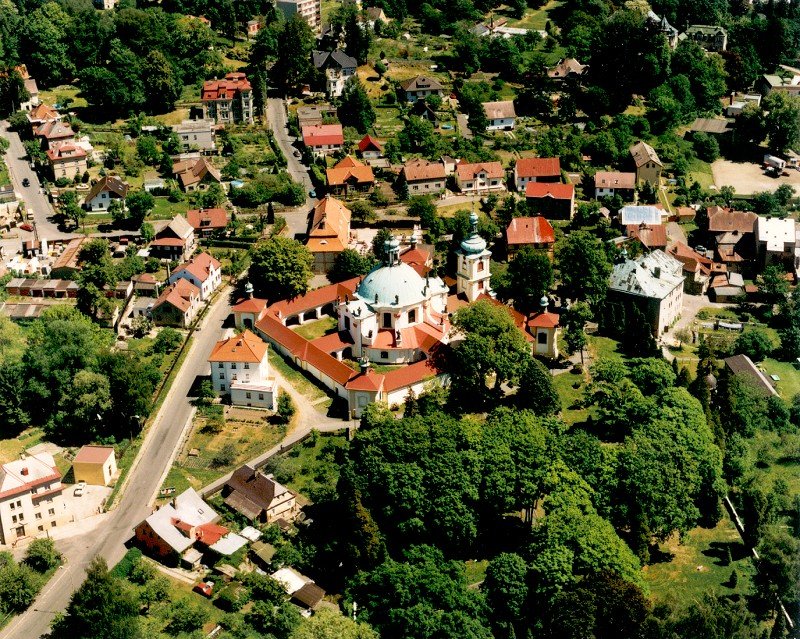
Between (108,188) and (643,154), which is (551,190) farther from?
(108,188)

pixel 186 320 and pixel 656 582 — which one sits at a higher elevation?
pixel 186 320

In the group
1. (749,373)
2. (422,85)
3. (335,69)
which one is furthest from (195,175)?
(749,373)

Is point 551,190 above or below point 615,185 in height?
above

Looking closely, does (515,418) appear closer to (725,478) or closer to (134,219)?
(725,478)

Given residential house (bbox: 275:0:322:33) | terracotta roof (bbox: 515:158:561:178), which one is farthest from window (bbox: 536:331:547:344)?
residential house (bbox: 275:0:322:33)

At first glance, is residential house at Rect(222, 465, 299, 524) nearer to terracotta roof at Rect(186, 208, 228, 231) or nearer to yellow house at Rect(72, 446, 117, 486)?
yellow house at Rect(72, 446, 117, 486)

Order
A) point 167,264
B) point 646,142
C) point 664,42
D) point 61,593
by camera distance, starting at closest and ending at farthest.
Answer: point 61,593 → point 167,264 → point 646,142 → point 664,42

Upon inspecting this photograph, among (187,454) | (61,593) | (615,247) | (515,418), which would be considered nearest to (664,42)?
(615,247)
